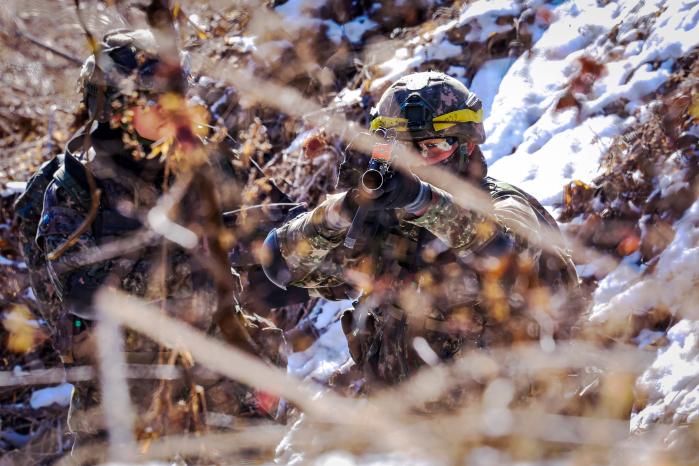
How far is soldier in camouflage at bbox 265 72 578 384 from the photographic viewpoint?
2971 millimetres

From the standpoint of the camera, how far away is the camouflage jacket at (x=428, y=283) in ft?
9.38

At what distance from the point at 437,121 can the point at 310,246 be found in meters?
0.85

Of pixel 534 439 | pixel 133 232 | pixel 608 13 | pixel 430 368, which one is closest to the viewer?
pixel 534 439

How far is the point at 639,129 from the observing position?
533cm

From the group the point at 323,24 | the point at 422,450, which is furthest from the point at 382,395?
the point at 323,24

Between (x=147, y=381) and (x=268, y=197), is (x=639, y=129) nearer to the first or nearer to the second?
(x=268, y=197)

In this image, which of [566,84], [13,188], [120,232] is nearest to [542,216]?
[120,232]

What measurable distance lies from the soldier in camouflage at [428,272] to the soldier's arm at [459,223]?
0.13 m

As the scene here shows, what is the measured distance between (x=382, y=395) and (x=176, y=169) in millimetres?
2068

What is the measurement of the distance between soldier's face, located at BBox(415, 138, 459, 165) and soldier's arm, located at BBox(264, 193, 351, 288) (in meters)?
0.60

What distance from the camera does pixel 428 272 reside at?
308 cm

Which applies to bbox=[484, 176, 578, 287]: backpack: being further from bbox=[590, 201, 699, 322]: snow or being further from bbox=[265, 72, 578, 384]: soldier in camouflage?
bbox=[590, 201, 699, 322]: snow

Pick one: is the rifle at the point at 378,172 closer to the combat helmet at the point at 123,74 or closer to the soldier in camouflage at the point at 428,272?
the soldier in camouflage at the point at 428,272

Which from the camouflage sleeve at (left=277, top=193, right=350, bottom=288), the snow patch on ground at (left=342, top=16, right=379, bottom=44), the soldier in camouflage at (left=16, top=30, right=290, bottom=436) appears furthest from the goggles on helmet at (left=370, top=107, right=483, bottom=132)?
the snow patch on ground at (left=342, top=16, right=379, bottom=44)
